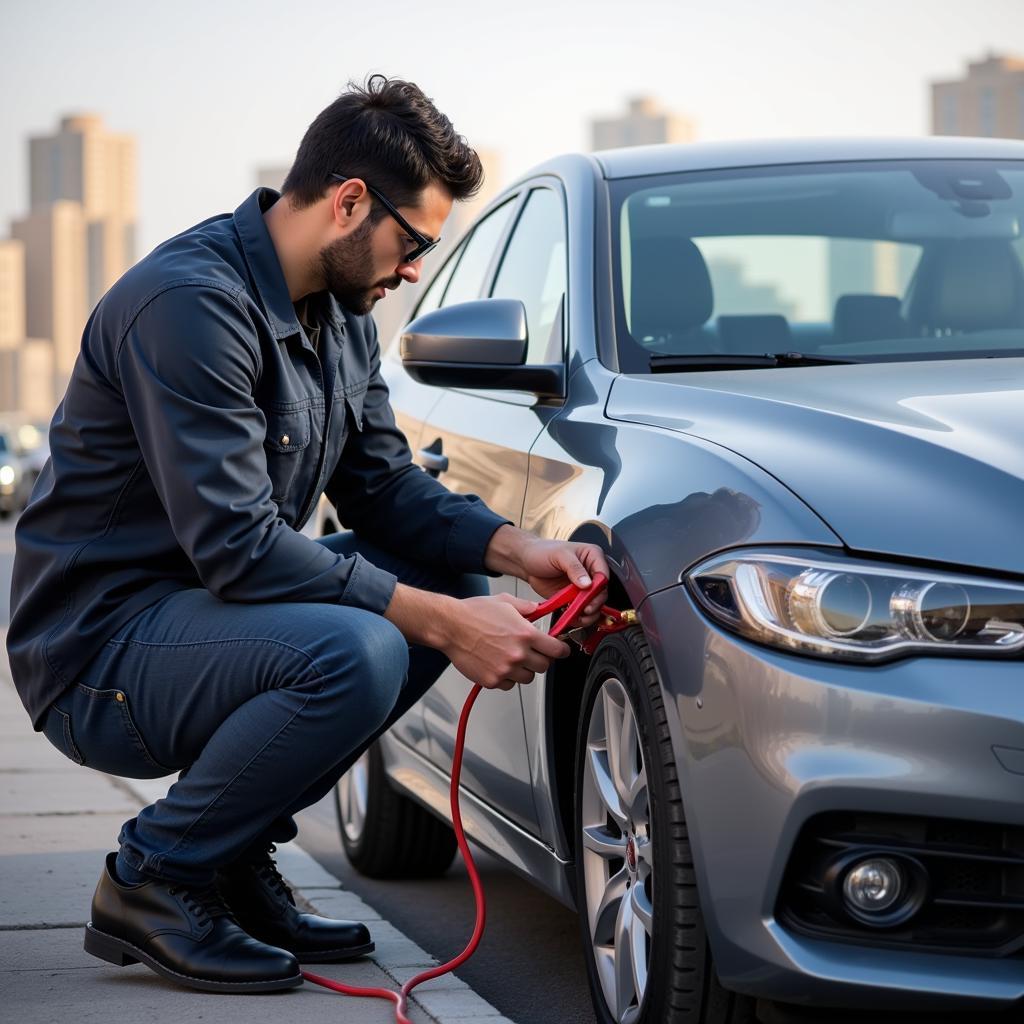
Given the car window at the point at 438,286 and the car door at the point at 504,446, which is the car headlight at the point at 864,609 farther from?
the car window at the point at 438,286

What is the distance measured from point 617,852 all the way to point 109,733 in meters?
0.97

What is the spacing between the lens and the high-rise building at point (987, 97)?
6906cm

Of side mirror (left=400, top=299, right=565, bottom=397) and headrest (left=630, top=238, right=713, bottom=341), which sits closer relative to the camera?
side mirror (left=400, top=299, right=565, bottom=397)

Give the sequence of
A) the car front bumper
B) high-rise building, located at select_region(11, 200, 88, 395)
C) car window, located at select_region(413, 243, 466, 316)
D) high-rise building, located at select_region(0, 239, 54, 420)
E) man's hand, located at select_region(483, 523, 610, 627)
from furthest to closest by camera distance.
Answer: high-rise building, located at select_region(11, 200, 88, 395), high-rise building, located at select_region(0, 239, 54, 420), car window, located at select_region(413, 243, 466, 316), man's hand, located at select_region(483, 523, 610, 627), the car front bumper

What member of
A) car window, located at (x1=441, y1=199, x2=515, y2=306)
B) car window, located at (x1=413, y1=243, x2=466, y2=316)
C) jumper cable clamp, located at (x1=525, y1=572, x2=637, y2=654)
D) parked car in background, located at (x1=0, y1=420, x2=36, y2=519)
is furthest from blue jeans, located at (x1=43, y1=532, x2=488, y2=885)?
parked car in background, located at (x1=0, y1=420, x2=36, y2=519)

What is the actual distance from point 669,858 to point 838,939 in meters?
0.29

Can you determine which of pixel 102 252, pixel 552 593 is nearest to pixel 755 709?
pixel 552 593

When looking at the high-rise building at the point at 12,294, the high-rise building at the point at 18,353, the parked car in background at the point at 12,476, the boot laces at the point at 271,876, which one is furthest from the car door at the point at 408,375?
the high-rise building at the point at 12,294

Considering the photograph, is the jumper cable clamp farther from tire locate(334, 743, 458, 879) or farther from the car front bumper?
tire locate(334, 743, 458, 879)

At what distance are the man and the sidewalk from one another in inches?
2.9

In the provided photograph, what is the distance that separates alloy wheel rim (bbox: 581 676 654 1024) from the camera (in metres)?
2.61

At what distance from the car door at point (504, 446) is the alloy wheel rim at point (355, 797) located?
0.67 m

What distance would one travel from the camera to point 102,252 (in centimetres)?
18075

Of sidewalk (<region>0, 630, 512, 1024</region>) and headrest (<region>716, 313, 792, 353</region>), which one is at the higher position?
headrest (<region>716, 313, 792, 353</region>)
